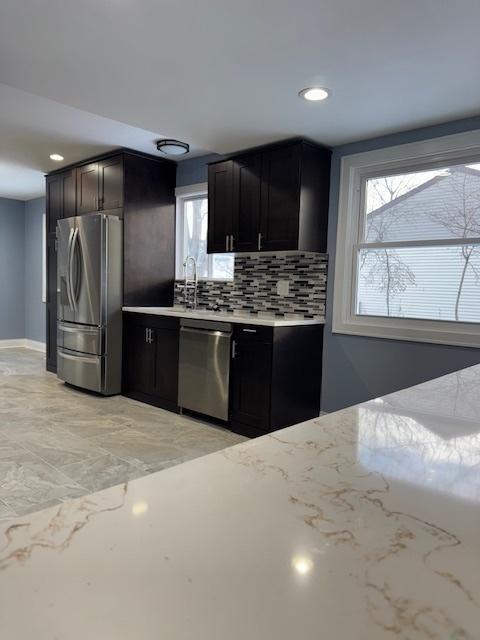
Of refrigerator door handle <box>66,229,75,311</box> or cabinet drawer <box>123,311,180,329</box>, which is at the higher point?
refrigerator door handle <box>66,229,75,311</box>

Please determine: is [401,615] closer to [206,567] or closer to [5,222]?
[206,567]

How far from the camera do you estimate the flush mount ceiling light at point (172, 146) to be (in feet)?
14.1

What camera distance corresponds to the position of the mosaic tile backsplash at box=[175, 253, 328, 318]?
155 inches

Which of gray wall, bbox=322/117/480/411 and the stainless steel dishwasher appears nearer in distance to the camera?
gray wall, bbox=322/117/480/411

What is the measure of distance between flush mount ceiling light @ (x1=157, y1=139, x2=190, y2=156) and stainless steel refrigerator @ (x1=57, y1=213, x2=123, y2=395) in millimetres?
821

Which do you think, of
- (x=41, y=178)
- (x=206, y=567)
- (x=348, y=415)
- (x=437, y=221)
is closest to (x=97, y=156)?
(x=41, y=178)

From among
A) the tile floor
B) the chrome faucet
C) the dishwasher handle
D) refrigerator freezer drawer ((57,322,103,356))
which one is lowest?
the tile floor

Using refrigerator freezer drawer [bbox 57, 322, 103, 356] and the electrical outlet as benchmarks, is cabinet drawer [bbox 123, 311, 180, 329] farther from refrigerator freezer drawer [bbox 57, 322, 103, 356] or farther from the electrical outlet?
the electrical outlet

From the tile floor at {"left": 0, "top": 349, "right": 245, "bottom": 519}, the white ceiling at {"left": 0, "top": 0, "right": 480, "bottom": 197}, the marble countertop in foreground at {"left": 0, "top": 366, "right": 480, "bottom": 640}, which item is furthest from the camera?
the tile floor at {"left": 0, "top": 349, "right": 245, "bottom": 519}

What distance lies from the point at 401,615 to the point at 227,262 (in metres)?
4.34

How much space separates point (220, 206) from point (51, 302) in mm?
2891

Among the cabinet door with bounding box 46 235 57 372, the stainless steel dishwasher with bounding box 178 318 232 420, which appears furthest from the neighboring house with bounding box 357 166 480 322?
the cabinet door with bounding box 46 235 57 372

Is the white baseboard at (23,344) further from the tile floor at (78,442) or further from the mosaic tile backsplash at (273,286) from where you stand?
the mosaic tile backsplash at (273,286)

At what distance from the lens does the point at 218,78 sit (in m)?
2.61
